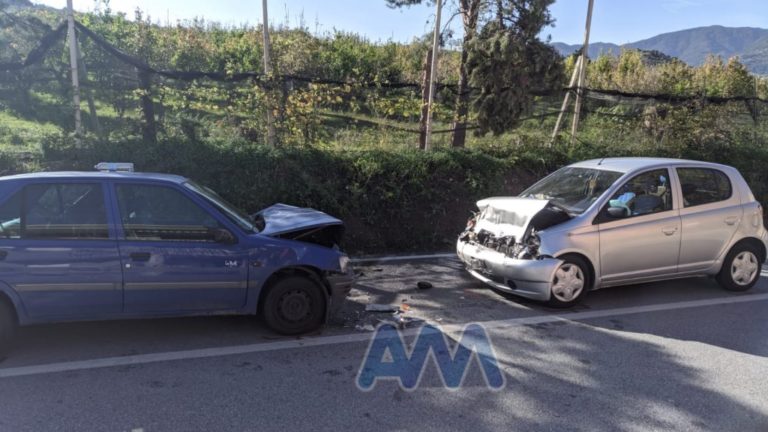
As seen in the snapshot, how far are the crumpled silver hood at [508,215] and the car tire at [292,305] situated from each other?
8.11 ft

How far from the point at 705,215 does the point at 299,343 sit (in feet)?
16.7

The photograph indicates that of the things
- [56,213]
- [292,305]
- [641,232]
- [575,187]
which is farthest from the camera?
[575,187]

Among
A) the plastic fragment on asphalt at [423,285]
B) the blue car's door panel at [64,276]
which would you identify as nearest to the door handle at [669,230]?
the plastic fragment on asphalt at [423,285]

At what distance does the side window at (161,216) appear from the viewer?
4.29m

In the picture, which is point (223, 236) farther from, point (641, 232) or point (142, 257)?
point (641, 232)

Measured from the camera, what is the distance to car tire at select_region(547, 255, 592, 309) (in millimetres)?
5594

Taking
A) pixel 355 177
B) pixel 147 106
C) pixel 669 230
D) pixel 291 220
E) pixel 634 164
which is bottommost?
pixel 669 230

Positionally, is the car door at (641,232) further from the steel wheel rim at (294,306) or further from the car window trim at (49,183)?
the car window trim at (49,183)

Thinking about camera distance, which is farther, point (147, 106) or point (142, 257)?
point (147, 106)

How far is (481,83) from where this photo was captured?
10.8 meters

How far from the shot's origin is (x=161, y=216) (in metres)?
4.36

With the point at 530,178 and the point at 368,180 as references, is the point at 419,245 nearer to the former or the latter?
the point at 368,180

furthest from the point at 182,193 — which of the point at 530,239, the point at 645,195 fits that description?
the point at 645,195

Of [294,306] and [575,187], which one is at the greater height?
[575,187]
